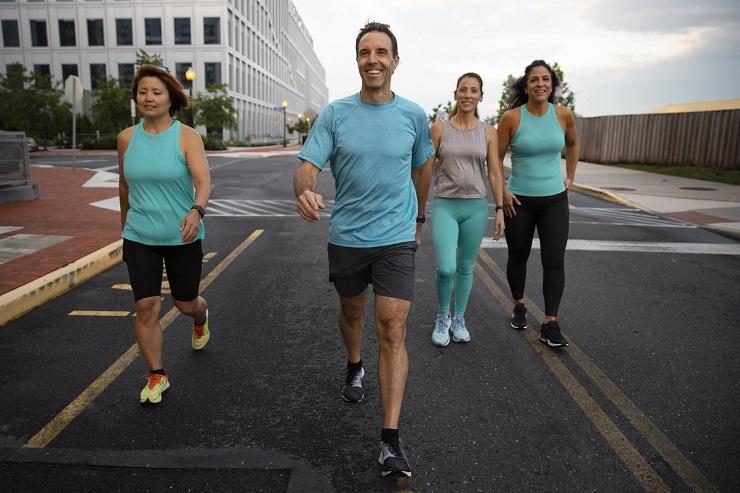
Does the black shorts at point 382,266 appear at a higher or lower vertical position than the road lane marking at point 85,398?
higher

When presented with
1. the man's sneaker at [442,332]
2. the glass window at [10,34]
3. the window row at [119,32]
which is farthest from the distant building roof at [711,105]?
the glass window at [10,34]

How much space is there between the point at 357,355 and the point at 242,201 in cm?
1053

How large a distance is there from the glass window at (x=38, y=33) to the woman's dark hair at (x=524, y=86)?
2431 inches

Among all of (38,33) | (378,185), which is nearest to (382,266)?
(378,185)

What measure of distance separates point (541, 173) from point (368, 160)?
6.74ft

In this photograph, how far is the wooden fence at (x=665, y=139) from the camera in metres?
20.7

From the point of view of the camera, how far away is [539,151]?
177 inches

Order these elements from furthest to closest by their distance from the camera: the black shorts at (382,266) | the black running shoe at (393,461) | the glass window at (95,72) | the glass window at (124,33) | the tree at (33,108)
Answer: the glass window at (95,72) → the glass window at (124,33) → the tree at (33,108) → the black shorts at (382,266) → the black running shoe at (393,461)

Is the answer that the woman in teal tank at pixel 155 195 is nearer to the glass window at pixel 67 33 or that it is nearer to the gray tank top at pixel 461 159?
the gray tank top at pixel 461 159

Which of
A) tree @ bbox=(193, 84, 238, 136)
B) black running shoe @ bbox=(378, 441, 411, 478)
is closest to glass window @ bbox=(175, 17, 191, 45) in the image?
tree @ bbox=(193, 84, 238, 136)

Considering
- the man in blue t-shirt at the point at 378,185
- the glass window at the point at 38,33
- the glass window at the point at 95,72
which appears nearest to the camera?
the man in blue t-shirt at the point at 378,185

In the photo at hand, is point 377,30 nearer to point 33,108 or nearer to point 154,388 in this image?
point 154,388

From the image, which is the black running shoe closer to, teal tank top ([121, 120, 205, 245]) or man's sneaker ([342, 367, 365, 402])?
man's sneaker ([342, 367, 365, 402])

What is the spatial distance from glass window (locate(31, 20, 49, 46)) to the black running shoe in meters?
63.5
